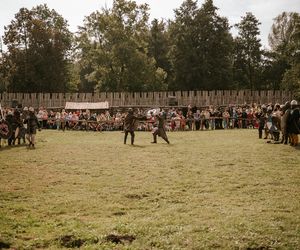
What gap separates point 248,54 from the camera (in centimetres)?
5266

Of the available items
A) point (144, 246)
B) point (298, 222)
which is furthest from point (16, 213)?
point (298, 222)

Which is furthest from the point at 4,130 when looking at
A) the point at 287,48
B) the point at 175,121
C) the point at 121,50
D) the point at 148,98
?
the point at 287,48

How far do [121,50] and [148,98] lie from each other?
10632 millimetres

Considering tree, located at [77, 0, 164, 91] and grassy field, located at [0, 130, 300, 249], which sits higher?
tree, located at [77, 0, 164, 91]

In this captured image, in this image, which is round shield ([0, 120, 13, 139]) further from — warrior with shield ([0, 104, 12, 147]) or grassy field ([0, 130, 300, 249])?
grassy field ([0, 130, 300, 249])

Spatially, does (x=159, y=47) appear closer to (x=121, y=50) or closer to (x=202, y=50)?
(x=202, y=50)

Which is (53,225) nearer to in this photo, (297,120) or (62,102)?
(297,120)

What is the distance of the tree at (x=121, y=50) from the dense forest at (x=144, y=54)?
0.34ft

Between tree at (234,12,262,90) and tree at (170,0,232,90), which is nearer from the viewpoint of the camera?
tree at (170,0,232,90)

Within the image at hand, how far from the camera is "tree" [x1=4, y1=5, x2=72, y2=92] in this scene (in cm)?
4534

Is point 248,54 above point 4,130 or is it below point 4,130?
above

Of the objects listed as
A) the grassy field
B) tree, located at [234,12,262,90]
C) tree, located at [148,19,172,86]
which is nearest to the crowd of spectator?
the grassy field

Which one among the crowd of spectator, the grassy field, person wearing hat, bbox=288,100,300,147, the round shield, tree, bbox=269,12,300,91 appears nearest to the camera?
the grassy field

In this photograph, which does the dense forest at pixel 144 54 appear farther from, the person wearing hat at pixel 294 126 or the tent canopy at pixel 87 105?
the person wearing hat at pixel 294 126
